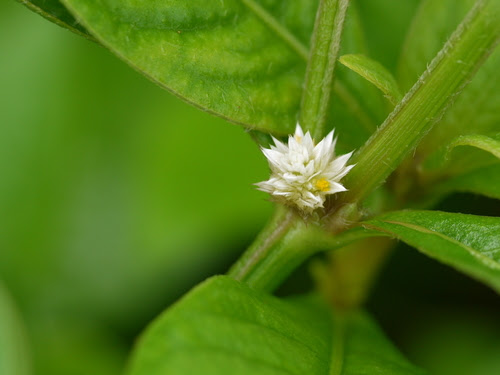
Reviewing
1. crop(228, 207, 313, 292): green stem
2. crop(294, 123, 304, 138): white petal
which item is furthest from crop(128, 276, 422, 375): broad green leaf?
crop(294, 123, 304, 138): white petal

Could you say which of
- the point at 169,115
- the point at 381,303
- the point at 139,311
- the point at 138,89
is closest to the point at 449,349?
the point at 381,303

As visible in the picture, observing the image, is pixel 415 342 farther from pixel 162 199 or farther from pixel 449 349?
pixel 162 199

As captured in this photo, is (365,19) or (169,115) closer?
(365,19)

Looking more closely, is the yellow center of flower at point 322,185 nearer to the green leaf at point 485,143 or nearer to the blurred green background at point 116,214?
the green leaf at point 485,143

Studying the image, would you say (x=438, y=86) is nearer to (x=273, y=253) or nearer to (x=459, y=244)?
(x=459, y=244)

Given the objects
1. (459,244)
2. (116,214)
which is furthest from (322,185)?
(116,214)
